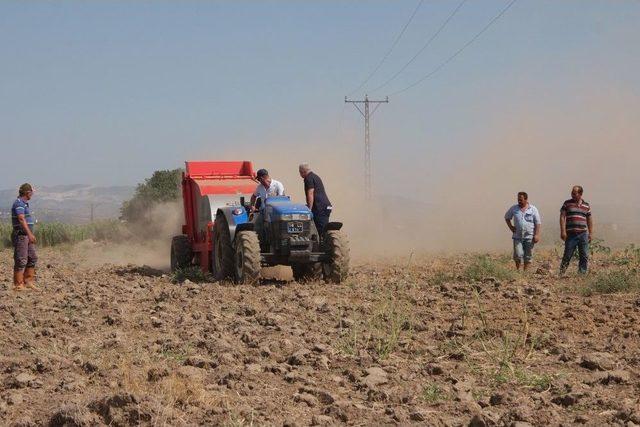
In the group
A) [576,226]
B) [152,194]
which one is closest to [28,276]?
[576,226]

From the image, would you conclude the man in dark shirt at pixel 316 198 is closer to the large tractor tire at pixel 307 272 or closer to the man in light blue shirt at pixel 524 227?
the large tractor tire at pixel 307 272

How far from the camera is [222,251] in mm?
15445

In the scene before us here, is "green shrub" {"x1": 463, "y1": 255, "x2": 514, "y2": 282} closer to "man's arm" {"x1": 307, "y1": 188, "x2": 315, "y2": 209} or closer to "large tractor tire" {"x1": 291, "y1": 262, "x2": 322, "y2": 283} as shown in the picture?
"large tractor tire" {"x1": 291, "y1": 262, "x2": 322, "y2": 283}

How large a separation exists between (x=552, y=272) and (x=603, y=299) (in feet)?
15.3

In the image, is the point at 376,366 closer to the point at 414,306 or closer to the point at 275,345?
the point at 275,345

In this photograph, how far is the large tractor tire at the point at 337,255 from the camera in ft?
47.8

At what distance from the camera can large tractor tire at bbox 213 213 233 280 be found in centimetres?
1526

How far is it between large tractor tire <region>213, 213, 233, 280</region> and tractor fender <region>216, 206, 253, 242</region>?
0.29 feet

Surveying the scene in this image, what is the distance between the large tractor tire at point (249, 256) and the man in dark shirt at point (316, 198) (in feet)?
4.41

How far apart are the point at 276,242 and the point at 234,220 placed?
1.10m

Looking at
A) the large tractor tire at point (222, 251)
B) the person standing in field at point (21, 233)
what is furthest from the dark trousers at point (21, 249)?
the large tractor tire at point (222, 251)

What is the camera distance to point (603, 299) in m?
12.2

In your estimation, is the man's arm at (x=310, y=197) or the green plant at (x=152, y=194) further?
the green plant at (x=152, y=194)

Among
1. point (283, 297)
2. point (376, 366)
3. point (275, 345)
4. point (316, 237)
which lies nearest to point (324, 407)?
point (376, 366)
